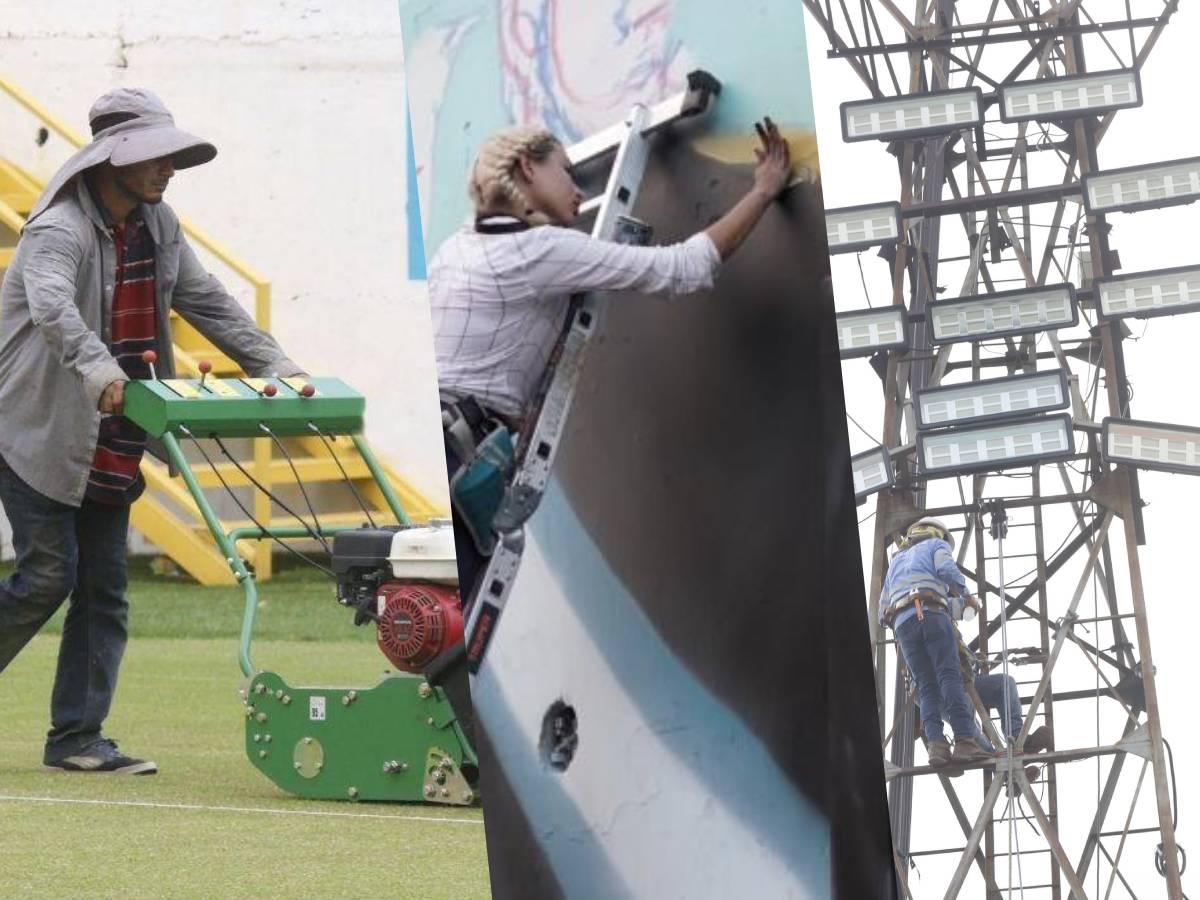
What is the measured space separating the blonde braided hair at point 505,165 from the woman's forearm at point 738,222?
8cm

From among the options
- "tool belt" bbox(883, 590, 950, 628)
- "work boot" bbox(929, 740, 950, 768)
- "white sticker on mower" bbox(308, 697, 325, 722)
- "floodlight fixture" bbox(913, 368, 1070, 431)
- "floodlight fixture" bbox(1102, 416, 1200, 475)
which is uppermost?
"floodlight fixture" bbox(913, 368, 1070, 431)

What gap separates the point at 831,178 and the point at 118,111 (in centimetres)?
332

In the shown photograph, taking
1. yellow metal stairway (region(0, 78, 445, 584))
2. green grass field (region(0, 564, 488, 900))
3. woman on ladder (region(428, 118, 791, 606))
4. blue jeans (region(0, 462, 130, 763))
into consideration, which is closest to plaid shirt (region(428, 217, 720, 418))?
woman on ladder (region(428, 118, 791, 606))

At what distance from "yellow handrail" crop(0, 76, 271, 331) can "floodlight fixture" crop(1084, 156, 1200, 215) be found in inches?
305

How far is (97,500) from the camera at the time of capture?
3824 mm

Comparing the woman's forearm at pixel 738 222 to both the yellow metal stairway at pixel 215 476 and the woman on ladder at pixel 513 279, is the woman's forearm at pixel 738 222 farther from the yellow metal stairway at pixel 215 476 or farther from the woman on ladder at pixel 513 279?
the yellow metal stairway at pixel 215 476

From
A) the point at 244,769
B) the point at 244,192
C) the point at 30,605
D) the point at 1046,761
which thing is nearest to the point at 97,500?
the point at 30,605

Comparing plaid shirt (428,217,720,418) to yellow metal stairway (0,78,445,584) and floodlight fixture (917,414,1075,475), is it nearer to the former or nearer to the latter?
floodlight fixture (917,414,1075,475)

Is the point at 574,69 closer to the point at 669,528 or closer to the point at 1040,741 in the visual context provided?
the point at 669,528

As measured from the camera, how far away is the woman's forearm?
0.80 meters

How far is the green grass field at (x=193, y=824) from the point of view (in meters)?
2.71

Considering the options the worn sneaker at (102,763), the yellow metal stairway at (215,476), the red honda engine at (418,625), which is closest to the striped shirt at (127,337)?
the worn sneaker at (102,763)

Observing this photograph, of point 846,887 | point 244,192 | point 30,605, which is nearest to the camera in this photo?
point 846,887

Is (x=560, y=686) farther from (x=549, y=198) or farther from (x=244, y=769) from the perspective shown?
(x=244, y=769)
